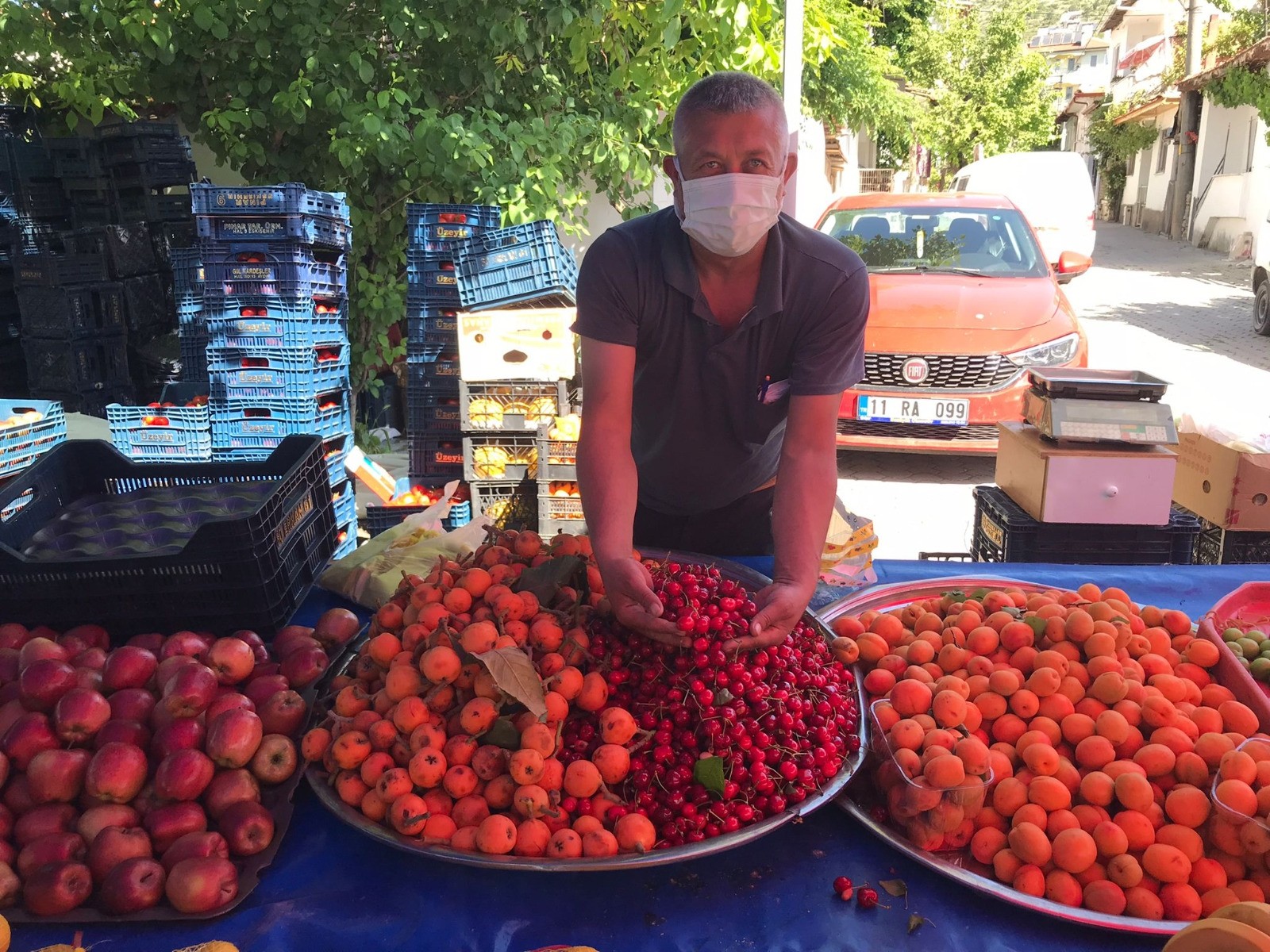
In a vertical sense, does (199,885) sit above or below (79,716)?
below

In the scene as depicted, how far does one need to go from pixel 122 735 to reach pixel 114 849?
0.78 feet

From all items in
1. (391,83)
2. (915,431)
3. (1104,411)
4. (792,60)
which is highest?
(391,83)

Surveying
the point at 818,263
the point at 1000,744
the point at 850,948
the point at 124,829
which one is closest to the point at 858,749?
the point at 1000,744

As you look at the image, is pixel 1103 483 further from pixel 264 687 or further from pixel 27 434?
pixel 27 434

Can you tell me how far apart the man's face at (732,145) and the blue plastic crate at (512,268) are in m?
3.76

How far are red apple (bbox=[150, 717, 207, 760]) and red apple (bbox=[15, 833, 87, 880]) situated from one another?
188 mm

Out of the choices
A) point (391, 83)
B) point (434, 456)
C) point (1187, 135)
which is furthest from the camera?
point (1187, 135)

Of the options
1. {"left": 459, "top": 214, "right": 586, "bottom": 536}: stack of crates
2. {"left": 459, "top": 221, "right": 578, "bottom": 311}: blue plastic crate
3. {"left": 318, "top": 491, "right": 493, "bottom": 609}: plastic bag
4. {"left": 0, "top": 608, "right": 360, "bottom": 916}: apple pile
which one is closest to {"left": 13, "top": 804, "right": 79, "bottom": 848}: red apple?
{"left": 0, "top": 608, "right": 360, "bottom": 916}: apple pile

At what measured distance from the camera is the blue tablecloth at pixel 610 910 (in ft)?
4.60

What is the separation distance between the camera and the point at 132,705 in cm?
174

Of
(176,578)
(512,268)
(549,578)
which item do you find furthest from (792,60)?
(176,578)

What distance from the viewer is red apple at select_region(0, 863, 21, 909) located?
4.70ft

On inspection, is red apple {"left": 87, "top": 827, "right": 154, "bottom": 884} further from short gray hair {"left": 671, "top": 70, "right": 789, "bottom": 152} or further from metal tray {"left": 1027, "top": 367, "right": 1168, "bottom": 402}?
metal tray {"left": 1027, "top": 367, "right": 1168, "bottom": 402}

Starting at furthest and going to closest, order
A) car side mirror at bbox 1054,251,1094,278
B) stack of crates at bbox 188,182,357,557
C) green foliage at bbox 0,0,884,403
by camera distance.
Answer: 1. car side mirror at bbox 1054,251,1094,278
2. green foliage at bbox 0,0,884,403
3. stack of crates at bbox 188,182,357,557
